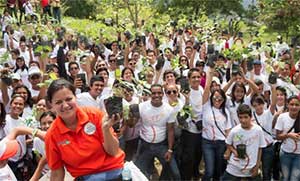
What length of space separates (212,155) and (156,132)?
83 cm

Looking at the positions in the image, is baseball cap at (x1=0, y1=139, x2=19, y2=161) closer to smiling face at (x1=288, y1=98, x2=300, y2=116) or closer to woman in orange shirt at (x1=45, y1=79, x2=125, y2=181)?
woman in orange shirt at (x1=45, y1=79, x2=125, y2=181)

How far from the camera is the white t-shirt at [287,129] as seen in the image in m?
5.73

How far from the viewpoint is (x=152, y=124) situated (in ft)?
18.9

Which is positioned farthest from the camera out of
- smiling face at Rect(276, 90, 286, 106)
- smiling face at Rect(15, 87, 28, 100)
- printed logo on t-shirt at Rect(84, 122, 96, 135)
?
smiling face at Rect(276, 90, 286, 106)

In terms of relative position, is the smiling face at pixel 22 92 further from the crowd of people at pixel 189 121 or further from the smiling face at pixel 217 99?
the smiling face at pixel 217 99

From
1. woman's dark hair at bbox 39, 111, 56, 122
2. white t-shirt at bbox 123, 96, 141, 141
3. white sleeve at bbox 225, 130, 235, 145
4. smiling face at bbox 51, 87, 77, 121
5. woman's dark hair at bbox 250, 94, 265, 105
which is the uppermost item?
smiling face at bbox 51, 87, 77, 121

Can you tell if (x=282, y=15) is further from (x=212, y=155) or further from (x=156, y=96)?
(x=156, y=96)

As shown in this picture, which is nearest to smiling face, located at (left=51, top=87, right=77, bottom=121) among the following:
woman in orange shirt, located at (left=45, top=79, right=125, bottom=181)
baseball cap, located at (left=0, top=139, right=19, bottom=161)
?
woman in orange shirt, located at (left=45, top=79, right=125, bottom=181)

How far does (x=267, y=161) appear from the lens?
20.1 feet

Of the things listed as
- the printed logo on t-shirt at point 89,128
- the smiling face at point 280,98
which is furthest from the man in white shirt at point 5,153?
the smiling face at point 280,98

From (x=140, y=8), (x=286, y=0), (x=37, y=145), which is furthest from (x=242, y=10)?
(x=37, y=145)

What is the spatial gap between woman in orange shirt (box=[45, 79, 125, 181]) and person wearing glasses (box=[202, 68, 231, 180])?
3134 mm

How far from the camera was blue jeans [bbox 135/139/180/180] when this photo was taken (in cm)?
583

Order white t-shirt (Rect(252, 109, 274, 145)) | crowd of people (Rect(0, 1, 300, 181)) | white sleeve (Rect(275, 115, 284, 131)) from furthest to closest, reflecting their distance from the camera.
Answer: white t-shirt (Rect(252, 109, 274, 145))
white sleeve (Rect(275, 115, 284, 131))
crowd of people (Rect(0, 1, 300, 181))
